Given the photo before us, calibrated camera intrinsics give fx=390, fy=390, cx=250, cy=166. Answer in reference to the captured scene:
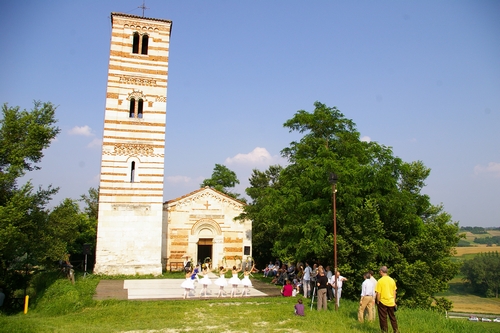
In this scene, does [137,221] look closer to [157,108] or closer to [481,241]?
[157,108]

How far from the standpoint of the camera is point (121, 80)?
2341 cm

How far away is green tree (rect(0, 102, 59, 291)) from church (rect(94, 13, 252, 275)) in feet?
10.5

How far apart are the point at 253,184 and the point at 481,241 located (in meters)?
86.5

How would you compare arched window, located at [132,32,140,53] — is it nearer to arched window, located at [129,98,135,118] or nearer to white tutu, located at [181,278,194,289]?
arched window, located at [129,98,135,118]

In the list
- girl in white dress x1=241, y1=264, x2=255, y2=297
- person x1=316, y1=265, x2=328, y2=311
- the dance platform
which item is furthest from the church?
person x1=316, y1=265, x2=328, y2=311

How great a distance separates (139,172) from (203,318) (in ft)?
41.7

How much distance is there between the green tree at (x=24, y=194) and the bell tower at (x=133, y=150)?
3.21m

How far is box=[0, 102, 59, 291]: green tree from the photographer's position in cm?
1731

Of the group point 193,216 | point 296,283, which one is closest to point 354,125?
point 296,283

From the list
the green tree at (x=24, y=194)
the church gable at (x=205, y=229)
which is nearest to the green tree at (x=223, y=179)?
the church gable at (x=205, y=229)

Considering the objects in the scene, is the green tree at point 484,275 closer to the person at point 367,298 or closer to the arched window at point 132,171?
the arched window at point 132,171

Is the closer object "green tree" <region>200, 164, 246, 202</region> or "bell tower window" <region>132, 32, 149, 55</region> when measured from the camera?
"bell tower window" <region>132, 32, 149, 55</region>

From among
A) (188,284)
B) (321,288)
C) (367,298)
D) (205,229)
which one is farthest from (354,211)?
(205,229)

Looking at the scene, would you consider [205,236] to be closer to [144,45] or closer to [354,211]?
[354,211]
